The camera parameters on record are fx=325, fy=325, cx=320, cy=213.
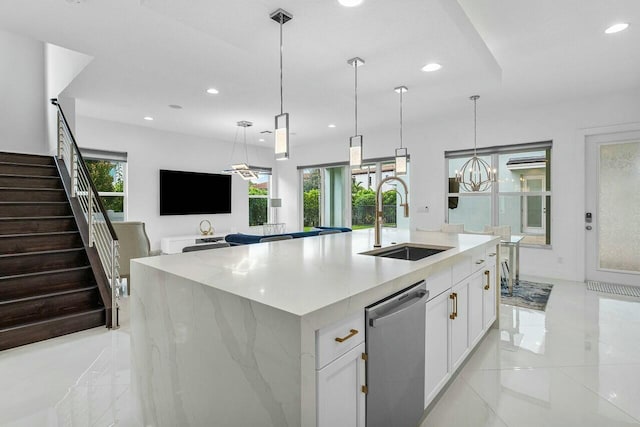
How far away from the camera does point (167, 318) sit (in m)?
1.51

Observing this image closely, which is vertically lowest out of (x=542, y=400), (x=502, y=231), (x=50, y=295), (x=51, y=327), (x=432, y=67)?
(x=542, y=400)

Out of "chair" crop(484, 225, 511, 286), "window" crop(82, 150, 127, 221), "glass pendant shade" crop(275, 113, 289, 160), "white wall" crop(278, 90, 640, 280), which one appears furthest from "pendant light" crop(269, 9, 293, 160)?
"window" crop(82, 150, 127, 221)

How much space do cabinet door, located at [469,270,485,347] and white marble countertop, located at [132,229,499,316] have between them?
0.96 ft

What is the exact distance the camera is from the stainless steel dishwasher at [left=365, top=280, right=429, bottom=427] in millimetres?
1242

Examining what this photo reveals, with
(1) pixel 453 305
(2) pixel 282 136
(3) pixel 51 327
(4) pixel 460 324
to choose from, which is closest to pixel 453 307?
(1) pixel 453 305

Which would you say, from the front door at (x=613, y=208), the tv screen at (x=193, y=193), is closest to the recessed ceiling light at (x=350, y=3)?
the front door at (x=613, y=208)

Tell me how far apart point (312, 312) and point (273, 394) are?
0.31 meters

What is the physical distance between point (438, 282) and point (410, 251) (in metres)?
0.81

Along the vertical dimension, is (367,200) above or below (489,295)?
above

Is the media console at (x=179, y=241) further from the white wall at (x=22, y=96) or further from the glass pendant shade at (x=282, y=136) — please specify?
the glass pendant shade at (x=282, y=136)

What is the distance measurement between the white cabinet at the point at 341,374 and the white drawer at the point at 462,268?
106cm

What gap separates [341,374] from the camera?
1111 millimetres

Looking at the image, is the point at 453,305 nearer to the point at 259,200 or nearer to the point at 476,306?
the point at 476,306

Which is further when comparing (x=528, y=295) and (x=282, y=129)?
(x=528, y=295)
